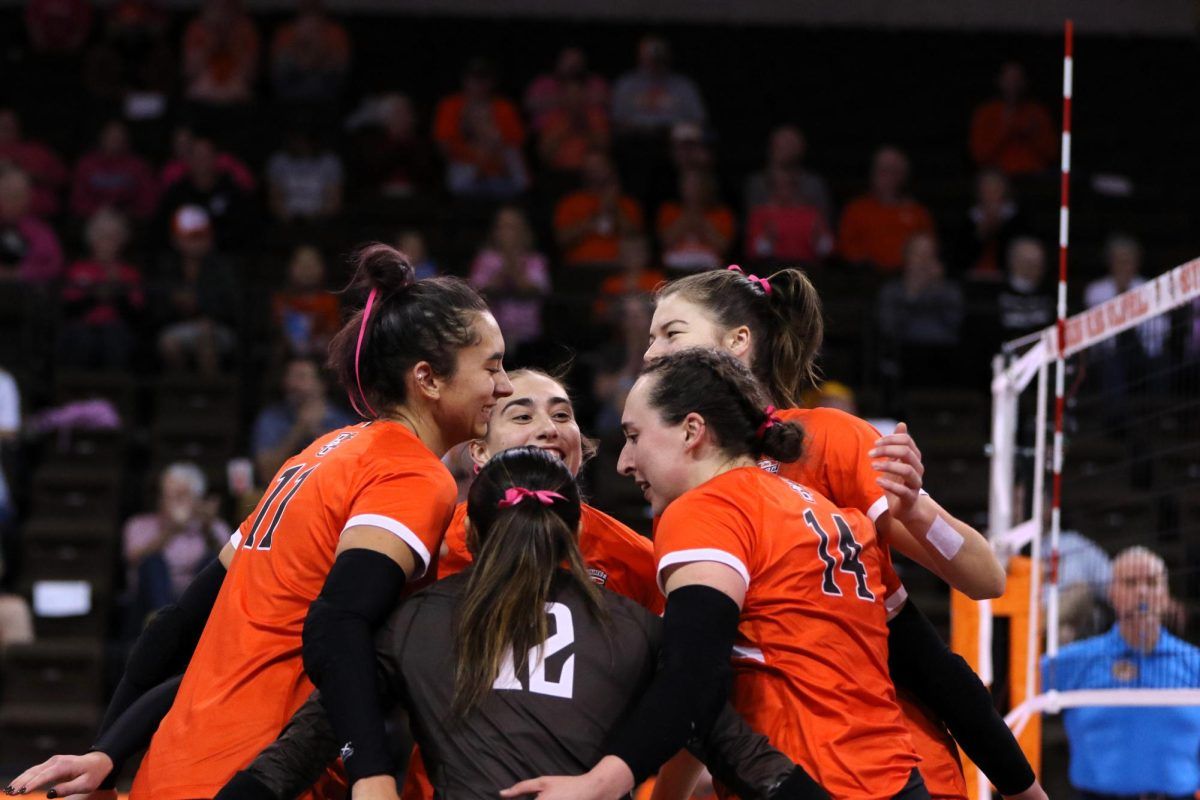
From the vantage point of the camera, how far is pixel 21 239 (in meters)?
10.8

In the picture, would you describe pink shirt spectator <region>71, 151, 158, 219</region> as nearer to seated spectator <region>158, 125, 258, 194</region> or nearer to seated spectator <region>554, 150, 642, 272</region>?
seated spectator <region>158, 125, 258, 194</region>

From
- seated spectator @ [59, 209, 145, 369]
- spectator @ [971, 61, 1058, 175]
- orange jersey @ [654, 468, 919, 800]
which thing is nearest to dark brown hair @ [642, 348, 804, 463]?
orange jersey @ [654, 468, 919, 800]

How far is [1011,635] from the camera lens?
600 centimetres

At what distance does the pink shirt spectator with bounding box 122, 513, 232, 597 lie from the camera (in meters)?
8.88

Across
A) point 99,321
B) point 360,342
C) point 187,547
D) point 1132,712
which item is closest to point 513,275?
point 99,321

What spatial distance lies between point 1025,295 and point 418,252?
13.5ft

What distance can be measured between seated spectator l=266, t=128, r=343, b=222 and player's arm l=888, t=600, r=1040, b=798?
857cm

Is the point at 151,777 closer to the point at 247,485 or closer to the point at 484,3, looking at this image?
the point at 247,485

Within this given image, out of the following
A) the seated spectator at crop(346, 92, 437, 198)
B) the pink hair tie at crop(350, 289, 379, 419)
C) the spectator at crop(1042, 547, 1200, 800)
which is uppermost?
the seated spectator at crop(346, 92, 437, 198)

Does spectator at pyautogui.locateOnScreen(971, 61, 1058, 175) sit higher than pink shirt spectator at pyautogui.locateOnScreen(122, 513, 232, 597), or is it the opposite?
spectator at pyautogui.locateOnScreen(971, 61, 1058, 175)

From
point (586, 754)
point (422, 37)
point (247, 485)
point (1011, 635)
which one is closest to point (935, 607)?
point (1011, 635)

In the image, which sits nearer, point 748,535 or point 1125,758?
point 748,535

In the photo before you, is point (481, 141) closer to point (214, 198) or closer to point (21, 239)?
point (214, 198)

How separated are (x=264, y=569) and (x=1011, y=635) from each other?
3.51 metres
